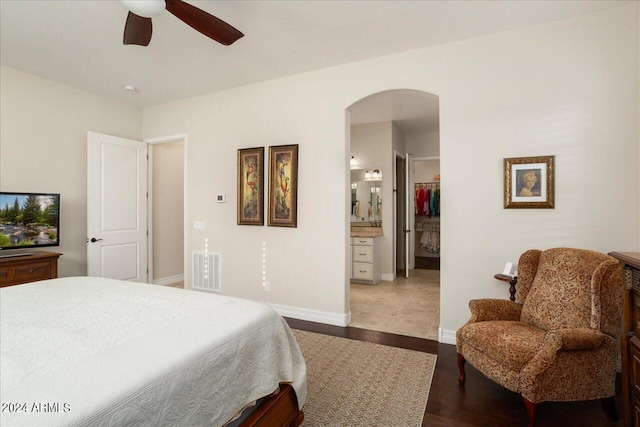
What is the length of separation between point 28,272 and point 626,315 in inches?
185

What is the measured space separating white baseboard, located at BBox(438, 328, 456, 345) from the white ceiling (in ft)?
8.70

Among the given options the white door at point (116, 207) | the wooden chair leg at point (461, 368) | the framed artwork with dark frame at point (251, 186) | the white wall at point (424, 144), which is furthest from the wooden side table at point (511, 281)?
the white door at point (116, 207)

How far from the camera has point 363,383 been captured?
7.36 ft

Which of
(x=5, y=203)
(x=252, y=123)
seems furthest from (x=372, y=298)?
(x=5, y=203)

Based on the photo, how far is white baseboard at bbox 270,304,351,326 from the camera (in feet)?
11.2

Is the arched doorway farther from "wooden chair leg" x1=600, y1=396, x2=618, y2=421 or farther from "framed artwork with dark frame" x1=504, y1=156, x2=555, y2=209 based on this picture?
"wooden chair leg" x1=600, y1=396, x2=618, y2=421

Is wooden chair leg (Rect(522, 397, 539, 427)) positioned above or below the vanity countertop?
below

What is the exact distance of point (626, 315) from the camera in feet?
5.12

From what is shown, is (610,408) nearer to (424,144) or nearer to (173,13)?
(173,13)

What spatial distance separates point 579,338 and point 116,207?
4.92 metres

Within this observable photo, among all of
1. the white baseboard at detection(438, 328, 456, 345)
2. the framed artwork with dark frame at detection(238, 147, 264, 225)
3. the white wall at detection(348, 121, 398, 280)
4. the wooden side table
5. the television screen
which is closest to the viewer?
the wooden side table

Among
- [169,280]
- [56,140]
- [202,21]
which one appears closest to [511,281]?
[202,21]

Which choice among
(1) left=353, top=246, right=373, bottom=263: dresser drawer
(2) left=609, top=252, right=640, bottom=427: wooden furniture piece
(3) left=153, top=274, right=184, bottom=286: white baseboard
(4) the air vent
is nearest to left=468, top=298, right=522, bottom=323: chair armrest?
(2) left=609, top=252, right=640, bottom=427: wooden furniture piece

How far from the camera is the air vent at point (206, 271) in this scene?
13.6 ft
